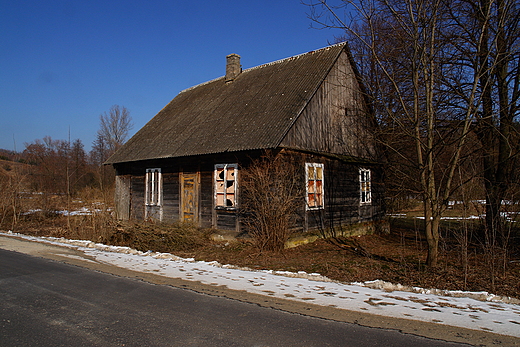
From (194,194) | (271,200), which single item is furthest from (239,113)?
(271,200)

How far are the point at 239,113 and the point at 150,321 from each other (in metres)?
10.9

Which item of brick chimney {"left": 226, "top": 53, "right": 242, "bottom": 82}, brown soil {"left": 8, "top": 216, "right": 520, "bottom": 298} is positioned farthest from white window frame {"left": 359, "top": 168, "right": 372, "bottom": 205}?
brick chimney {"left": 226, "top": 53, "right": 242, "bottom": 82}

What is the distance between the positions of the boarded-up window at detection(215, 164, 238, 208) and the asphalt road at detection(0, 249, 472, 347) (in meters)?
6.43

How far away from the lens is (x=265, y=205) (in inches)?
423

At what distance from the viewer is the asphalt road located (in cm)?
415

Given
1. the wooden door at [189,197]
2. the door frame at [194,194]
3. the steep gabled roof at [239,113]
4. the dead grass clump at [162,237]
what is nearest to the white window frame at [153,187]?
the steep gabled roof at [239,113]

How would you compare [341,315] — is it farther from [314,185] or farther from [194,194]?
[194,194]

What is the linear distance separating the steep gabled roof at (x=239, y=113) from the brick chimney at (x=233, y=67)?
0.35 metres

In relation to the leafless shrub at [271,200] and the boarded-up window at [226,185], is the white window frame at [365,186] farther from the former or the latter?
the boarded-up window at [226,185]

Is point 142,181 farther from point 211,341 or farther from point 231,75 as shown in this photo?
point 211,341

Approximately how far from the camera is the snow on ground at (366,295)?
4941 mm

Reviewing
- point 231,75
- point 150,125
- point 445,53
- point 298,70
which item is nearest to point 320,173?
point 298,70

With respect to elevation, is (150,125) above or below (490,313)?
above

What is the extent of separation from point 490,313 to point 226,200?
367 inches
